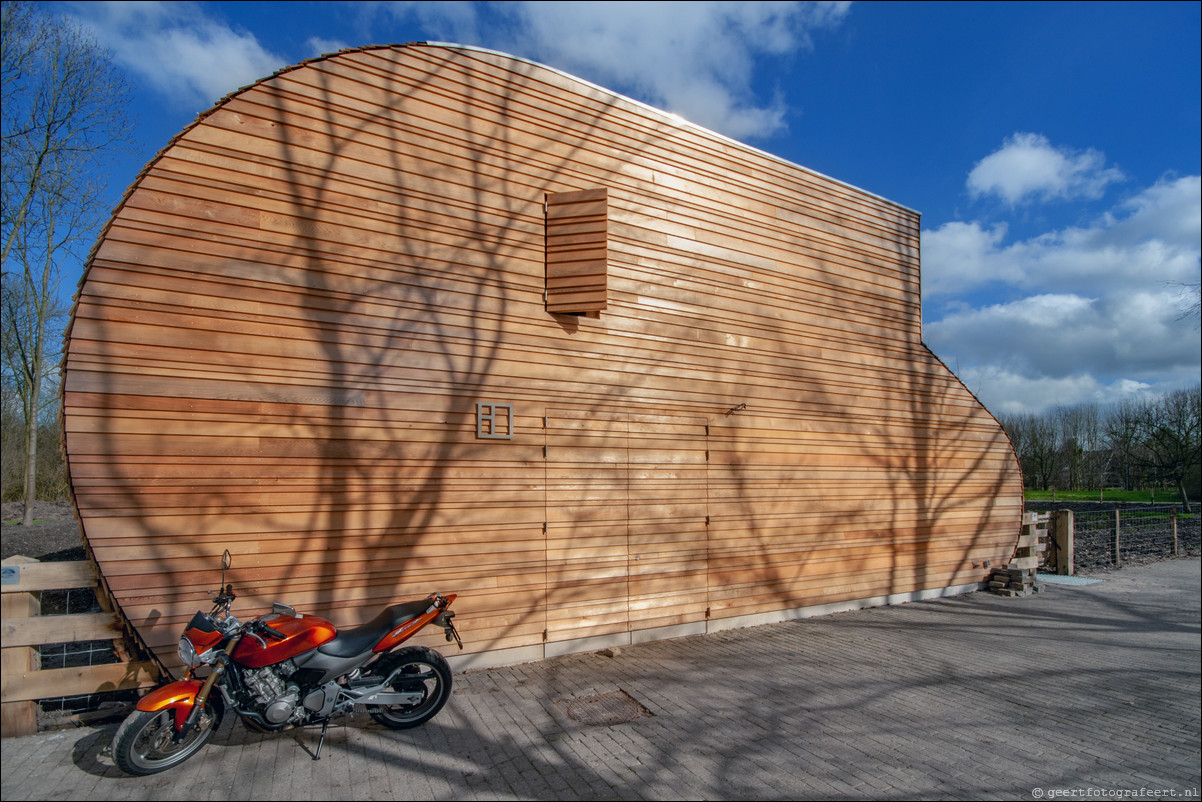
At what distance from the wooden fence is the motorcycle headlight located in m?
0.90

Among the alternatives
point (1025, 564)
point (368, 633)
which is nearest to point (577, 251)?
point (368, 633)

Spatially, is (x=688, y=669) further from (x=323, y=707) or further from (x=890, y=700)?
(x=323, y=707)

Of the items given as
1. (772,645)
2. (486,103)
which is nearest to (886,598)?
(772,645)

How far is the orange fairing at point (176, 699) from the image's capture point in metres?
3.72

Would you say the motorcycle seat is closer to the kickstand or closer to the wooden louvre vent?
the kickstand

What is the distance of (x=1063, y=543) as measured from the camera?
11.3 metres

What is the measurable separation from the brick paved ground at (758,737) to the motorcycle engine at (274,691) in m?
0.27

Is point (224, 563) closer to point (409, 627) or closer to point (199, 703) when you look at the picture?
point (199, 703)

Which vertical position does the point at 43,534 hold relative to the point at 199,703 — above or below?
below

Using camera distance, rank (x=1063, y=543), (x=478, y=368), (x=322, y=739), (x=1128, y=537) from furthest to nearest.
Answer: (x=1128, y=537), (x=1063, y=543), (x=478, y=368), (x=322, y=739)

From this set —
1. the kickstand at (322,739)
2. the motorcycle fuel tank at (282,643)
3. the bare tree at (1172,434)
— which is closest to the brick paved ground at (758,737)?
the kickstand at (322,739)

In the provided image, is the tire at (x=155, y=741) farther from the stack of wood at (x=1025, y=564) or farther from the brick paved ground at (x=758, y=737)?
the stack of wood at (x=1025, y=564)

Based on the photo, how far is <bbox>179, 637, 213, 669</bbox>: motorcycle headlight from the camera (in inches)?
154

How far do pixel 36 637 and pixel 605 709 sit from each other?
3.95 meters
